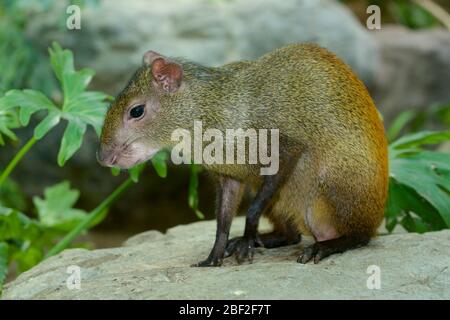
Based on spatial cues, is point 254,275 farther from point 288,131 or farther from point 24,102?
point 24,102

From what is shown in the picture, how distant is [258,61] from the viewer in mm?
4812

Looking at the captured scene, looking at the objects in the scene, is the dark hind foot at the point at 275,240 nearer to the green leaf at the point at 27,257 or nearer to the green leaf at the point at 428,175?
the green leaf at the point at 428,175

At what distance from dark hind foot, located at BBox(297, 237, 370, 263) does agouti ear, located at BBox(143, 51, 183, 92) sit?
1175 mm

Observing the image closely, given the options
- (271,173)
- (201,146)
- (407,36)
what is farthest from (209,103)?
(407,36)

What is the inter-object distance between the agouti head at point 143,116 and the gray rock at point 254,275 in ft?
2.08

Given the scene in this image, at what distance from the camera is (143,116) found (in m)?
4.57

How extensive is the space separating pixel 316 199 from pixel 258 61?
2.90ft

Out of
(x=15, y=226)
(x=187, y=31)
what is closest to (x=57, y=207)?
(x=15, y=226)

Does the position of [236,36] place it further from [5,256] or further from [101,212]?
[5,256]

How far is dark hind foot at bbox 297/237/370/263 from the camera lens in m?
4.48

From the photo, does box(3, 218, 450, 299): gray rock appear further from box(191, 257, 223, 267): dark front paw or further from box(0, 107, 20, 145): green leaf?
box(0, 107, 20, 145): green leaf

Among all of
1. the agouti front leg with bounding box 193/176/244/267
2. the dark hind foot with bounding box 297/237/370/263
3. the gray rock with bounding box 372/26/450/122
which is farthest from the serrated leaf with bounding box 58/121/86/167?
the gray rock with bounding box 372/26/450/122

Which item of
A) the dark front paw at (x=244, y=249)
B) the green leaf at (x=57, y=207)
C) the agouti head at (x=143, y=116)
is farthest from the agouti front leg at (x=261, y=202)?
the green leaf at (x=57, y=207)

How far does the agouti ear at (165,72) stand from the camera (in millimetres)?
4555
